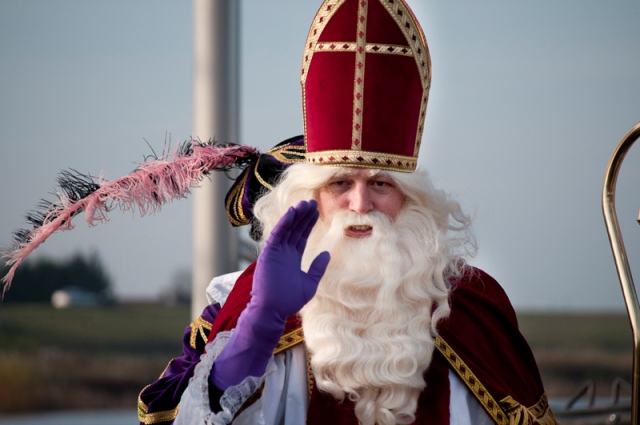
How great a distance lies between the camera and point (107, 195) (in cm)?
252

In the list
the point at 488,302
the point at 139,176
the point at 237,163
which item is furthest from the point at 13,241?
the point at 488,302

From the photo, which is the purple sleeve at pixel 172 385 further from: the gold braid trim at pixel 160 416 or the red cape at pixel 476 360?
the red cape at pixel 476 360

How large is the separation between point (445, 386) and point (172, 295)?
4143 mm

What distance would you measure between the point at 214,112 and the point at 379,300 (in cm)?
144

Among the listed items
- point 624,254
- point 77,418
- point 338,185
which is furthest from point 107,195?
point 77,418

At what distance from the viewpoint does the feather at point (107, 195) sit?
8.14 ft

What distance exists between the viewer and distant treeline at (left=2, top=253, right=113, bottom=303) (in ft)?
19.1

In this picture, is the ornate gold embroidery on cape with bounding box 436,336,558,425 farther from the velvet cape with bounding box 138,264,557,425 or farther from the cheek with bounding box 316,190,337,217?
the cheek with bounding box 316,190,337,217

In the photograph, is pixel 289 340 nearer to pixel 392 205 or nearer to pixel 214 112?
pixel 392 205

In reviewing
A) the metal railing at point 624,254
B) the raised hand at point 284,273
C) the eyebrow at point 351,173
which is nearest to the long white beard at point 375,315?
the eyebrow at point 351,173

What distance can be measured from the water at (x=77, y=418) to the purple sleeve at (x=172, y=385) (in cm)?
382

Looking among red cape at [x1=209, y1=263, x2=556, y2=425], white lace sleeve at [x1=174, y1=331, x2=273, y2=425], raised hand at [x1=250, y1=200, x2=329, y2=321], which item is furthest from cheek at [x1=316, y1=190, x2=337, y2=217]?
white lace sleeve at [x1=174, y1=331, x2=273, y2=425]

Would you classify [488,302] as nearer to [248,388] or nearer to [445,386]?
[445,386]

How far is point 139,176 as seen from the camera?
8.46ft
